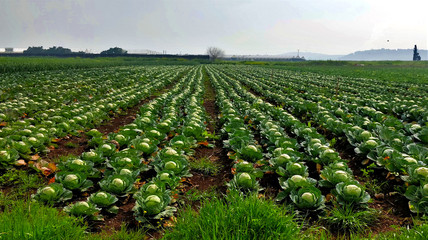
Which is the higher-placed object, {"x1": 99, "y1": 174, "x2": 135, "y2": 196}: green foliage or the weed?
{"x1": 99, "y1": 174, "x2": 135, "y2": 196}: green foliage

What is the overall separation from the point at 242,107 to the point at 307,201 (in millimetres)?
6824

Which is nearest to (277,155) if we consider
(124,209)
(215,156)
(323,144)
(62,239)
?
(323,144)

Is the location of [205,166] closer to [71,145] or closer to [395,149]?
[71,145]

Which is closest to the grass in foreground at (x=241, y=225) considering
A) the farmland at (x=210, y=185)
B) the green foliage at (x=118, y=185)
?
the farmland at (x=210, y=185)

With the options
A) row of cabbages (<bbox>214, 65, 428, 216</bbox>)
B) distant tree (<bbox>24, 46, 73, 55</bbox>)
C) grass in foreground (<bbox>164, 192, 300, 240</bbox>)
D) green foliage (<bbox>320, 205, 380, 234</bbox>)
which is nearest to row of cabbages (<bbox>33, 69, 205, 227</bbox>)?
grass in foreground (<bbox>164, 192, 300, 240</bbox>)

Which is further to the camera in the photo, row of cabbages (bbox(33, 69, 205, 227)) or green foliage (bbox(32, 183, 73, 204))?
green foliage (bbox(32, 183, 73, 204))

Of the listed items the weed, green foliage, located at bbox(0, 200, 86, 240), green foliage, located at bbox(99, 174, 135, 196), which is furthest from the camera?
the weed

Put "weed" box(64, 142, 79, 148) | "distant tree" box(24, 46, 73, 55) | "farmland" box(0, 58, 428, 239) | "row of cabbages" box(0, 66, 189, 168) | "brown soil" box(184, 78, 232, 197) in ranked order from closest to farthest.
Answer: "farmland" box(0, 58, 428, 239), "brown soil" box(184, 78, 232, 197), "row of cabbages" box(0, 66, 189, 168), "weed" box(64, 142, 79, 148), "distant tree" box(24, 46, 73, 55)

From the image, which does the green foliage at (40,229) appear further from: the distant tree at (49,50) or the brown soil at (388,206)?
the distant tree at (49,50)

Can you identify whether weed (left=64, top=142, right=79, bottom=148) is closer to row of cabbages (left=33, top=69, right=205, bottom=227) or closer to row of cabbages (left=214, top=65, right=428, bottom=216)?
row of cabbages (left=33, top=69, right=205, bottom=227)

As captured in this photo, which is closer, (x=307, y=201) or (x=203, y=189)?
(x=307, y=201)

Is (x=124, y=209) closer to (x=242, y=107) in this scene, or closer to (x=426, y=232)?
(x=426, y=232)

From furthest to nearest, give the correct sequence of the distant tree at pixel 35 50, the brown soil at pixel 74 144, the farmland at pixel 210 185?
the distant tree at pixel 35 50
the brown soil at pixel 74 144
the farmland at pixel 210 185

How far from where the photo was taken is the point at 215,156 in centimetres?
561
